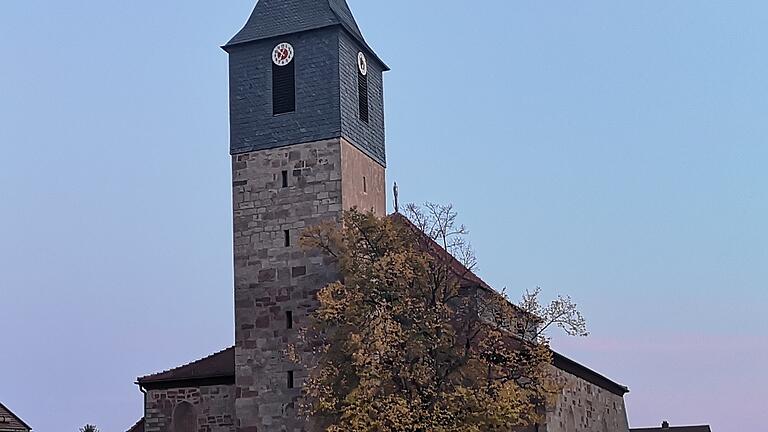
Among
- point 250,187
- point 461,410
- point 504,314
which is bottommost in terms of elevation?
point 461,410

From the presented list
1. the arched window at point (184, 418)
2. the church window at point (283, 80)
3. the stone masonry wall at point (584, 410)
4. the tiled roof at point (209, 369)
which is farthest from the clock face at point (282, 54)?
the stone masonry wall at point (584, 410)

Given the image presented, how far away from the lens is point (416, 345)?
1129 inches

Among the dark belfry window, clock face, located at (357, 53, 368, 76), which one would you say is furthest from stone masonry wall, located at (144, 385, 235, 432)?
clock face, located at (357, 53, 368, 76)

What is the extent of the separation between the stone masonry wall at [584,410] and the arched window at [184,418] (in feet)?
34.4

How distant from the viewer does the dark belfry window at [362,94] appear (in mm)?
36594

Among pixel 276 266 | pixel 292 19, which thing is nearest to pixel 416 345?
pixel 276 266

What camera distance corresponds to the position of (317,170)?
34.5m

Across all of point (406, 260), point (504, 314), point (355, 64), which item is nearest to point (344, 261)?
point (406, 260)

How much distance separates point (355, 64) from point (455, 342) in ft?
35.2

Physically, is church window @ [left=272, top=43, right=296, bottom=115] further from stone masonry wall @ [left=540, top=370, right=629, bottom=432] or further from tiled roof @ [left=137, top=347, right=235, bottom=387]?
stone masonry wall @ [left=540, top=370, right=629, bottom=432]

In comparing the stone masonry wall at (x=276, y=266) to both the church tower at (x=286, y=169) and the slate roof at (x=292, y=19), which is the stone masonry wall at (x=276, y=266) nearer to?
the church tower at (x=286, y=169)

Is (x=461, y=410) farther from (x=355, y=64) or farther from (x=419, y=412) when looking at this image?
(x=355, y=64)

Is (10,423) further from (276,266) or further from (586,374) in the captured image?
(586,374)

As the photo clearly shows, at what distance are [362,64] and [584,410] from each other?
46.1 feet
